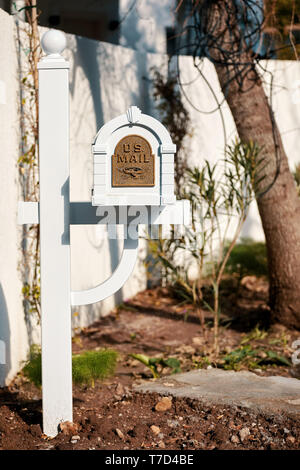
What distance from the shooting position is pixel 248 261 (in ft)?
23.2

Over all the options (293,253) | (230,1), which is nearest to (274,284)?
(293,253)

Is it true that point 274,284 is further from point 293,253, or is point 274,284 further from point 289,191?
point 289,191

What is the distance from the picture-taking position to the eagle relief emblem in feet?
8.79

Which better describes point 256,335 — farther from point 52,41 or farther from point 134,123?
point 52,41

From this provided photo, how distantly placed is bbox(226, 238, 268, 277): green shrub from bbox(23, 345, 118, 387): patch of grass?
3145 millimetres

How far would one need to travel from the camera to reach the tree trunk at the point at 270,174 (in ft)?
16.2

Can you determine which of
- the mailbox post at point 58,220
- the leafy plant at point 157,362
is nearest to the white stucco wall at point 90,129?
the leafy plant at point 157,362

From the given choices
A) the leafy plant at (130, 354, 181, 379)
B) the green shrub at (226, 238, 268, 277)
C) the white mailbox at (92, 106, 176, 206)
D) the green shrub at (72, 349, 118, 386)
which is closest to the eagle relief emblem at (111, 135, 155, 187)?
the white mailbox at (92, 106, 176, 206)

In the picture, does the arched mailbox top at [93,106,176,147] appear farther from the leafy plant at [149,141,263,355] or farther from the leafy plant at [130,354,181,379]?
the leafy plant at [130,354,181,379]

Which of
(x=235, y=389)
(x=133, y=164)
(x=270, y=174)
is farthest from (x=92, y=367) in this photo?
(x=270, y=174)

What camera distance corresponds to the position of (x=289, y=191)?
495cm

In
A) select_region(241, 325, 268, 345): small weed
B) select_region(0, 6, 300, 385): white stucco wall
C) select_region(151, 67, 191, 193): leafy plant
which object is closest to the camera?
select_region(0, 6, 300, 385): white stucco wall

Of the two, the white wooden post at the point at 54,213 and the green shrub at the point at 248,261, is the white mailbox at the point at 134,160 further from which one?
the green shrub at the point at 248,261

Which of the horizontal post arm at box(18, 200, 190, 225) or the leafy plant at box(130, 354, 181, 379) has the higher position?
the horizontal post arm at box(18, 200, 190, 225)
